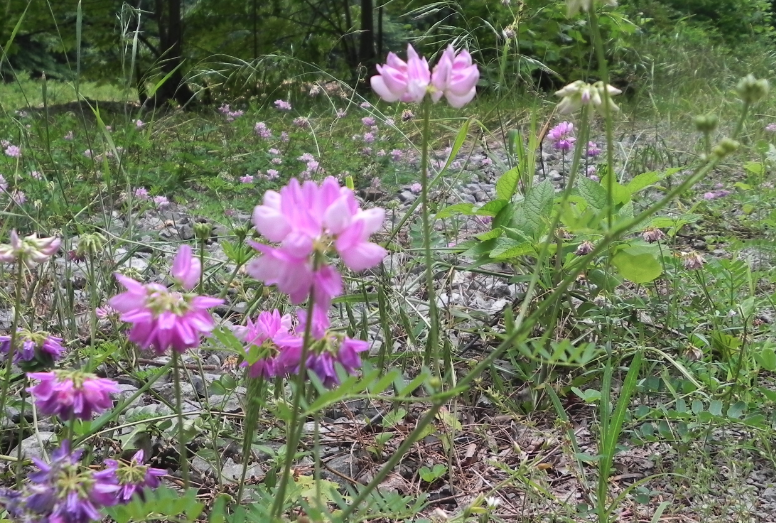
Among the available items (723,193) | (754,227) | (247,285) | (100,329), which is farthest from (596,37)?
(723,193)

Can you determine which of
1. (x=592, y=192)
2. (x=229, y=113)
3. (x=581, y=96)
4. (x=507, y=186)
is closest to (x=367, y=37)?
(x=229, y=113)

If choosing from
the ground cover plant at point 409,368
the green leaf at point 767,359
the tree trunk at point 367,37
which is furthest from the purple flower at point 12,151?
the tree trunk at point 367,37

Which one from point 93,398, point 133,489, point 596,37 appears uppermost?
point 596,37

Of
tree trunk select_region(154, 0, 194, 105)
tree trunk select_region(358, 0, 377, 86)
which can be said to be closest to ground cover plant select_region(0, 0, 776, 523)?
tree trunk select_region(154, 0, 194, 105)

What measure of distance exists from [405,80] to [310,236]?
332mm

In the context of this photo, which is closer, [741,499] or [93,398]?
[93,398]

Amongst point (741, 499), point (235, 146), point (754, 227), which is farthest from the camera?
point (235, 146)

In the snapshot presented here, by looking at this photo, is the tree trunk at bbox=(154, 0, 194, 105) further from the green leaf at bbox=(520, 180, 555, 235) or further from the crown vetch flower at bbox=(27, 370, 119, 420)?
the crown vetch flower at bbox=(27, 370, 119, 420)

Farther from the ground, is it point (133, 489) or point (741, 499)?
point (133, 489)

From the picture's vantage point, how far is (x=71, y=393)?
2.72 feet

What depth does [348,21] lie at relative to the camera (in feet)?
29.9

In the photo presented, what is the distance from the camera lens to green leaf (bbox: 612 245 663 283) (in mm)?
1620

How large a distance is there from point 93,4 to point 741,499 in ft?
29.4

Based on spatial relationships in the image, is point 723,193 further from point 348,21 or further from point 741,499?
point 348,21
